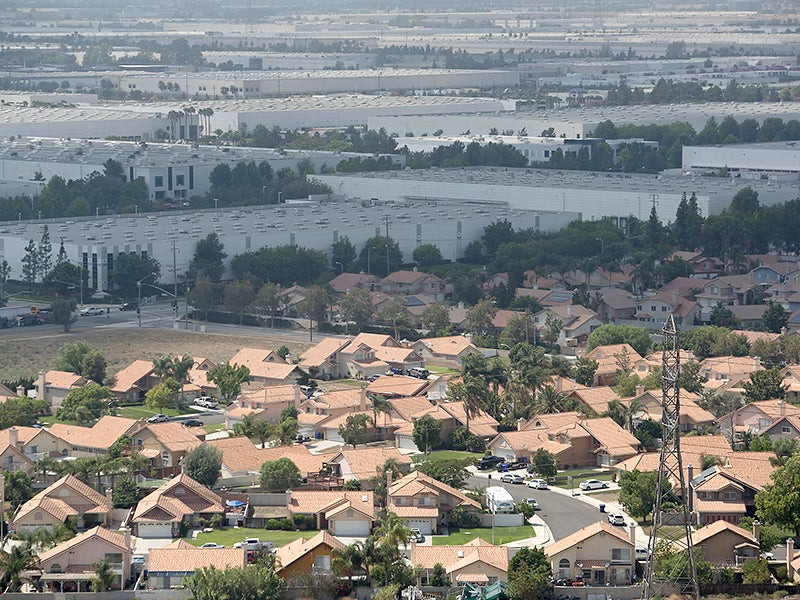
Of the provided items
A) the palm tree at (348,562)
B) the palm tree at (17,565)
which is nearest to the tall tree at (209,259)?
the palm tree at (17,565)

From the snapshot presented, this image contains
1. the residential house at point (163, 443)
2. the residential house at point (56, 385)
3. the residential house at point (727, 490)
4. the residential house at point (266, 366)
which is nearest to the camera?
the residential house at point (727, 490)

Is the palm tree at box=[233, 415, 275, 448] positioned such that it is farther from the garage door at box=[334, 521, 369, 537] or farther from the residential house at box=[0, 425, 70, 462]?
the garage door at box=[334, 521, 369, 537]

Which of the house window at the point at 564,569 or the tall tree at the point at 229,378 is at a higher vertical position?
the tall tree at the point at 229,378

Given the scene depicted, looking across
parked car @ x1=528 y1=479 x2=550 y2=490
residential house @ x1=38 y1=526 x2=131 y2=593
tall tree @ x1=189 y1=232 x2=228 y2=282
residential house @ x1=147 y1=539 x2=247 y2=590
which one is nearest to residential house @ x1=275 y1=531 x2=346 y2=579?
residential house @ x1=147 y1=539 x2=247 y2=590

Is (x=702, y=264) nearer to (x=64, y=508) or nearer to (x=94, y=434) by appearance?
(x=94, y=434)

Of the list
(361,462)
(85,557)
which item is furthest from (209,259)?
(85,557)

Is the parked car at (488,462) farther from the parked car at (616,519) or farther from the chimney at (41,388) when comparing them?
the chimney at (41,388)

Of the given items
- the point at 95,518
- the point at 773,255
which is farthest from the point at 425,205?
the point at 95,518

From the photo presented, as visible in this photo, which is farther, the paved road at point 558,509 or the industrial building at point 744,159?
the industrial building at point 744,159
